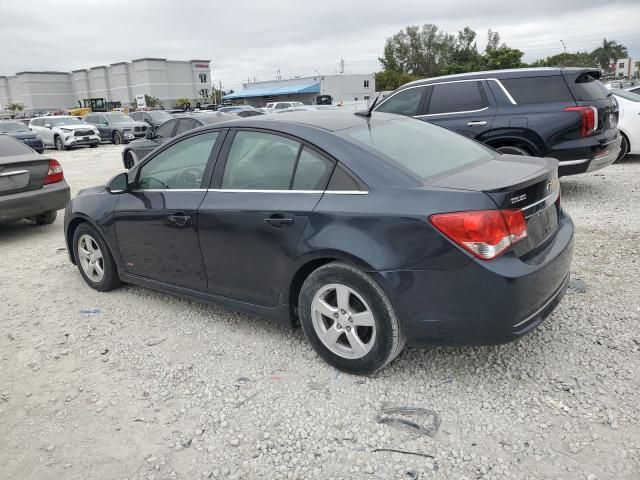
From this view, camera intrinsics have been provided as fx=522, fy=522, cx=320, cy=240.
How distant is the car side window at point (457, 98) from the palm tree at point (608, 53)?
12440cm

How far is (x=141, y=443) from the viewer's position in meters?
2.74

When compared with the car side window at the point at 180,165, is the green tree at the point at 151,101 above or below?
above

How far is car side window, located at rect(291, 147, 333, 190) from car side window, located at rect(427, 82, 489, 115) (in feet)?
15.7

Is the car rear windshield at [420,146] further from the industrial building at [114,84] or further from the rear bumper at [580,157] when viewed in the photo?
the industrial building at [114,84]

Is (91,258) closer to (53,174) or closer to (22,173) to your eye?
(22,173)

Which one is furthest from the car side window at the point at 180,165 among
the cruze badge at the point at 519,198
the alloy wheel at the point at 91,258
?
the cruze badge at the point at 519,198

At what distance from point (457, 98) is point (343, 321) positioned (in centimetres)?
547

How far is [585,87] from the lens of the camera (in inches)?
274

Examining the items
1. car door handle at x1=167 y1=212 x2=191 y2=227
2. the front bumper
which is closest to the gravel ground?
car door handle at x1=167 y1=212 x2=191 y2=227

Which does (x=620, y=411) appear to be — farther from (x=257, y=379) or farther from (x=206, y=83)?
(x=206, y=83)

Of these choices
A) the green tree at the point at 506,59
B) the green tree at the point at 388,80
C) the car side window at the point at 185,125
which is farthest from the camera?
the green tree at the point at 388,80

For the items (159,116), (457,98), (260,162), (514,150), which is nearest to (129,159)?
(457,98)

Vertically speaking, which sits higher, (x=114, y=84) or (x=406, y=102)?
(x=114, y=84)

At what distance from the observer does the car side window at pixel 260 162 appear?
343 centimetres
